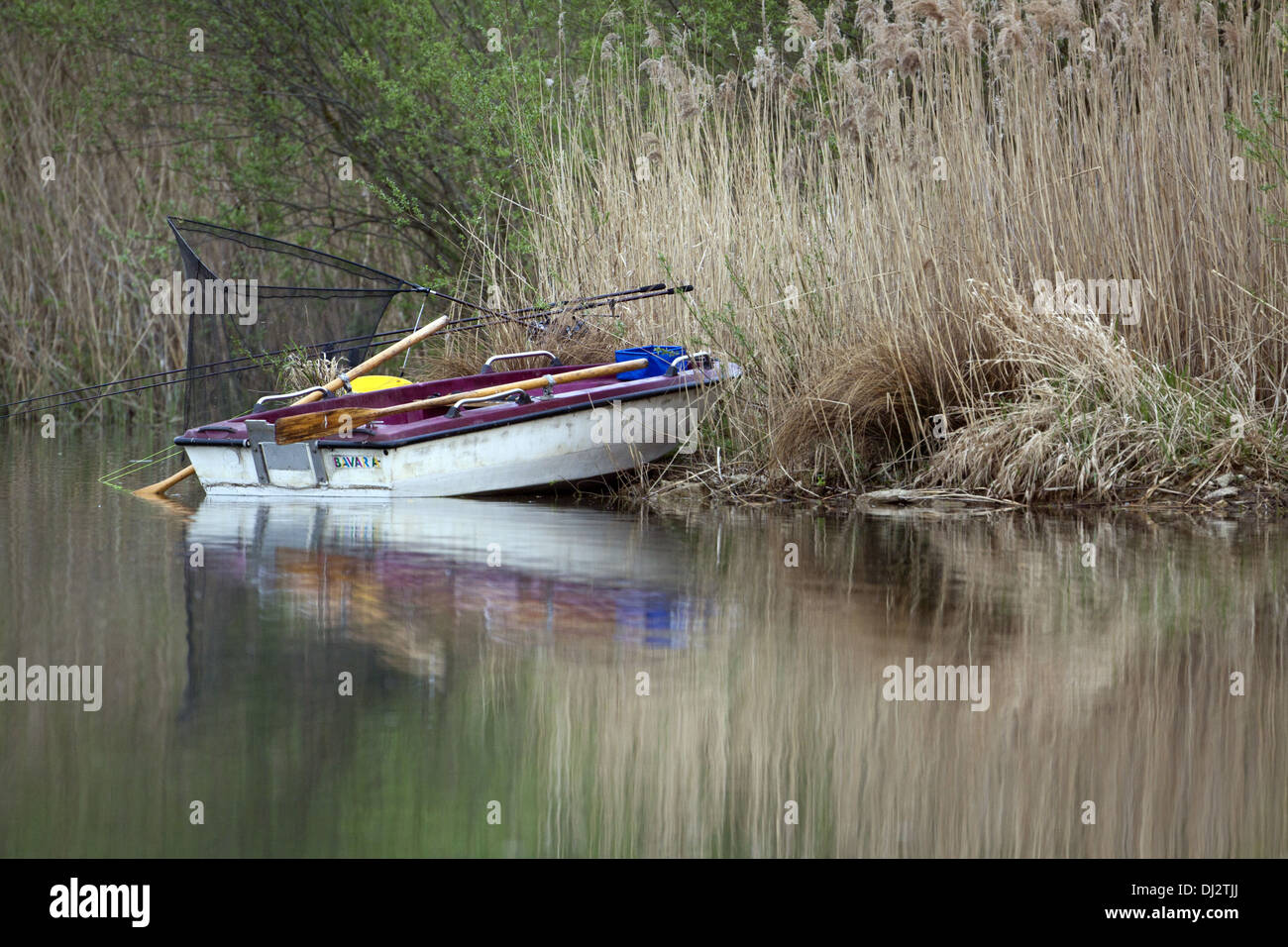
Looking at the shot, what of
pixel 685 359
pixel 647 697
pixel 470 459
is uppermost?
pixel 685 359

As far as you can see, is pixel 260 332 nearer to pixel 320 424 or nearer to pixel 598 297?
pixel 320 424

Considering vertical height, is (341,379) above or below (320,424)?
above

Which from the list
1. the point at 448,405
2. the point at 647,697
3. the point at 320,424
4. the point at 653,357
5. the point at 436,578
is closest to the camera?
the point at 647,697

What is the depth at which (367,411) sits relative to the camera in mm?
8891

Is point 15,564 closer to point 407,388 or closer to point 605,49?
point 407,388

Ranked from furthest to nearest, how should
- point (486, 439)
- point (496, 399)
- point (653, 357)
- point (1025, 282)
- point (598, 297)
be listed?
point (598, 297) → point (653, 357) → point (496, 399) → point (486, 439) → point (1025, 282)

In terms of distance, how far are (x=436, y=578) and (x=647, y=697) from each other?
206 centimetres

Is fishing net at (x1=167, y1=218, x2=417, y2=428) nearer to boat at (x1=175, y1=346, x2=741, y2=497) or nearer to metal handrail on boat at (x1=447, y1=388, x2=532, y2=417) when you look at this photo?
boat at (x1=175, y1=346, x2=741, y2=497)

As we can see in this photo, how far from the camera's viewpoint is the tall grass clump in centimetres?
778

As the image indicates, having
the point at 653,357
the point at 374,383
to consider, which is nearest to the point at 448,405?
the point at 374,383

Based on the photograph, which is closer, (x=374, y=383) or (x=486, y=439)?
(x=486, y=439)

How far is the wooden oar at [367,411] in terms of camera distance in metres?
8.64

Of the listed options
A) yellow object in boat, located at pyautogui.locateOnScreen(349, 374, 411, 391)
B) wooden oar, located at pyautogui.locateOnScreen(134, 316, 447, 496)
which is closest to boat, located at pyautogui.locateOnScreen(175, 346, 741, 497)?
wooden oar, located at pyautogui.locateOnScreen(134, 316, 447, 496)

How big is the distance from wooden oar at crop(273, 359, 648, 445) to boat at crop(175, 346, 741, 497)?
0.01m
